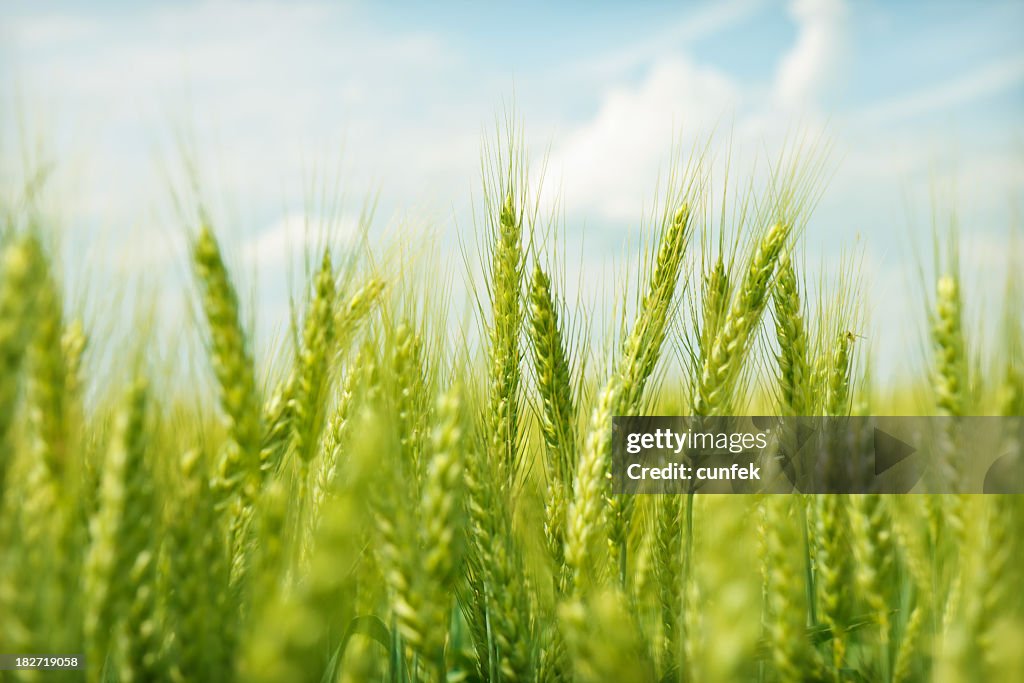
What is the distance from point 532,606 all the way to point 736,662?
945 millimetres

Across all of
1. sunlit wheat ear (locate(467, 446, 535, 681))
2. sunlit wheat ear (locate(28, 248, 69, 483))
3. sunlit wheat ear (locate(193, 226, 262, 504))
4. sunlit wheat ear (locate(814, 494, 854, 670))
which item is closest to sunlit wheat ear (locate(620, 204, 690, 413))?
sunlit wheat ear (locate(467, 446, 535, 681))

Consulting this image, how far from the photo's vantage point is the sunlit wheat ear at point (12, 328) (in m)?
1.37

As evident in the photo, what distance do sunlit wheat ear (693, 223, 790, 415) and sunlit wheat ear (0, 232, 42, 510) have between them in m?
1.57

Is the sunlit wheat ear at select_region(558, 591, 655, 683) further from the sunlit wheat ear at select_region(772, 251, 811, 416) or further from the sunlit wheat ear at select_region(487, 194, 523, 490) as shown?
the sunlit wheat ear at select_region(772, 251, 811, 416)

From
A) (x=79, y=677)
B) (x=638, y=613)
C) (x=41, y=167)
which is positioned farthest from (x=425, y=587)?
(x=41, y=167)

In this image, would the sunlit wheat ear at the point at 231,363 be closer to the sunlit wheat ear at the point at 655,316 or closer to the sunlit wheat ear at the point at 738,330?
the sunlit wheat ear at the point at 655,316

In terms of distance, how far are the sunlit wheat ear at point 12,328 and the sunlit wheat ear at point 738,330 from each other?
1567 millimetres

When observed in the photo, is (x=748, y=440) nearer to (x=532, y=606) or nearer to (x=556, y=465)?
(x=556, y=465)

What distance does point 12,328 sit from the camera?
1370 mm

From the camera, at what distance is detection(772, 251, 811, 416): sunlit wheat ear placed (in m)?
2.13

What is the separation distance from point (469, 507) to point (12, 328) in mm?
1089
